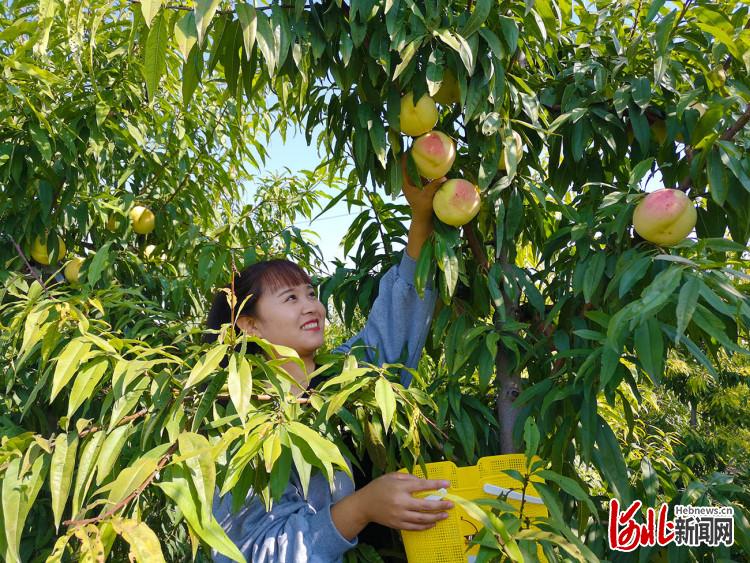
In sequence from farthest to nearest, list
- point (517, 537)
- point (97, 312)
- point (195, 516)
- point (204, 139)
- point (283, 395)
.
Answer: point (204, 139) < point (97, 312) < point (283, 395) < point (517, 537) < point (195, 516)

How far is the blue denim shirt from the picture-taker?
1.08m

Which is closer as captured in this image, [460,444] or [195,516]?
[195,516]

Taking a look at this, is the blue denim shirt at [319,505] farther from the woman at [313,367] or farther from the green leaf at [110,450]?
the green leaf at [110,450]

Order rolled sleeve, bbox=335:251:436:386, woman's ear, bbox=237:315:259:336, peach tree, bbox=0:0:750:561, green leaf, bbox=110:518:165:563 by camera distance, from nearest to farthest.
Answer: green leaf, bbox=110:518:165:563, peach tree, bbox=0:0:750:561, rolled sleeve, bbox=335:251:436:386, woman's ear, bbox=237:315:259:336

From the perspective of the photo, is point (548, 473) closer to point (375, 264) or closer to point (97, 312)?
point (375, 264)

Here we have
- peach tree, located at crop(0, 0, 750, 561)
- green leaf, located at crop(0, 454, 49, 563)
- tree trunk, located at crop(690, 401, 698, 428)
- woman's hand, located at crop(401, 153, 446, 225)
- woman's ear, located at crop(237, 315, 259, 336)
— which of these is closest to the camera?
green leaf, located at crop(0, 454, 49, 563)

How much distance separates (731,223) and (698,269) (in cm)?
43

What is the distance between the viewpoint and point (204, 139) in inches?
97.3

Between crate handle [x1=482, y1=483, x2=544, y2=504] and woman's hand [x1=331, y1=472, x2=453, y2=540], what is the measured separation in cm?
7

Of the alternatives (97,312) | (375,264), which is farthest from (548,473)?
(97,312)

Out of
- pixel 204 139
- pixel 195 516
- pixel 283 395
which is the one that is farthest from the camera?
pixel 204 139

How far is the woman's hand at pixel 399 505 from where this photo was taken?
1.03 meters

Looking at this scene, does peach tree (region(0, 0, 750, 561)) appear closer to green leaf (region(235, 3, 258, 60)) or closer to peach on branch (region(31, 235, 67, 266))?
green leaf (region(235, 3, 258, 60))

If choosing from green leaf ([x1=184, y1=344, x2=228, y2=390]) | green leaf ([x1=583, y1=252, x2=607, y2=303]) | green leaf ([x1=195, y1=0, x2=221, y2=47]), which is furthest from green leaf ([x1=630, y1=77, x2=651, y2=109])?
green leaf ([x1=184, y1=344, x2=228, y2=390])
